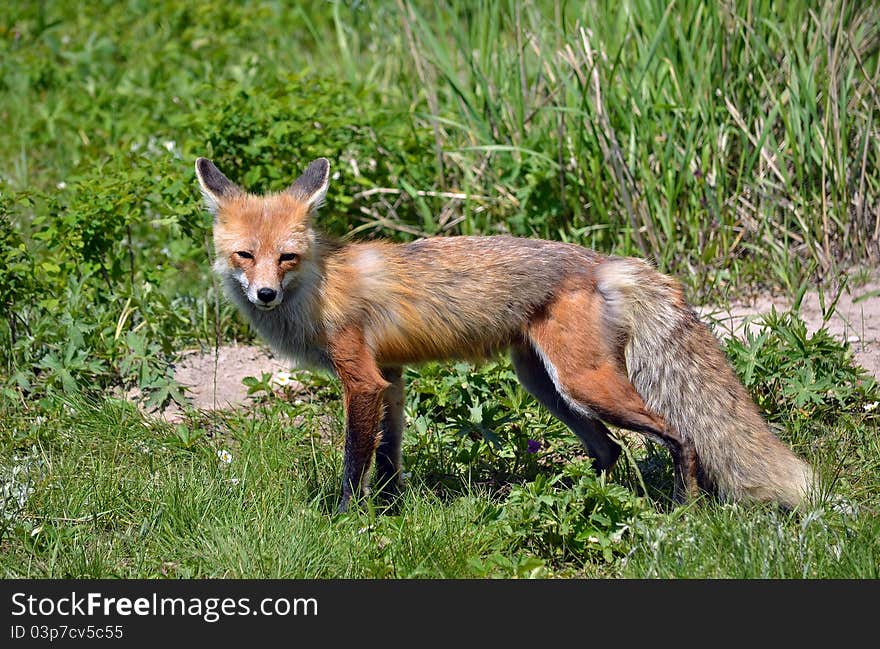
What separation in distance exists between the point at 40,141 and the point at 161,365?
12.7 feet

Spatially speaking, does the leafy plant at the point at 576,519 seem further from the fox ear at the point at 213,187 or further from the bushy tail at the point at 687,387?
the fox ear at the point at 213,187

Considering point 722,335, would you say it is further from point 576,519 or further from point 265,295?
point 265,295

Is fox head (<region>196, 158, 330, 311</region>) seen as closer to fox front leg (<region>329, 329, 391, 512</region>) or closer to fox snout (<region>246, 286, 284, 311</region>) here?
fox snout (<region>246, 286, 284, 311</region>)

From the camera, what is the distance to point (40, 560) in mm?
4273

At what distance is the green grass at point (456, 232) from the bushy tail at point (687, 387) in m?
0.23

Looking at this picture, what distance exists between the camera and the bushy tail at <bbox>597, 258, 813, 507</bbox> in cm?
466

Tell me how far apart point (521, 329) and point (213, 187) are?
5.08 ft

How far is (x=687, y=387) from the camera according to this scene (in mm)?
4703

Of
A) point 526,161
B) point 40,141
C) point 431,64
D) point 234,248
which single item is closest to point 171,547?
point 234,248

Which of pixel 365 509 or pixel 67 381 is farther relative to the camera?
pixel 67 381

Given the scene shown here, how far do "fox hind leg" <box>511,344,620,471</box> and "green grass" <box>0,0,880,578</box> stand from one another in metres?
0.16

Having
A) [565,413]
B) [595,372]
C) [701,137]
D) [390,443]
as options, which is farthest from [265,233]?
[701,137]

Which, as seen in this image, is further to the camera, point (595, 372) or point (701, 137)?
point (701, 137)

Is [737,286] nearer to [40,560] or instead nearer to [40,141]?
[40,560]
